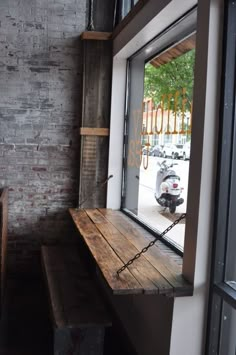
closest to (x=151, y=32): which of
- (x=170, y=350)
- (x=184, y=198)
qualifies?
(x=184, y=198)

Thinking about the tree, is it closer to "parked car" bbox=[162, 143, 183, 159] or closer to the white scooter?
"parked car" bbox=[162, 143, 183, 159]

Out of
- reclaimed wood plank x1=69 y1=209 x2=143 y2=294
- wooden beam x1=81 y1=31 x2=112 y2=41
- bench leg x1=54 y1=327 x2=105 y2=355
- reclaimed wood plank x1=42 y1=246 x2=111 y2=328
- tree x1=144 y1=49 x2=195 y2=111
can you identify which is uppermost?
wooden beam x1=81 y1=31 x2=112 y2=41

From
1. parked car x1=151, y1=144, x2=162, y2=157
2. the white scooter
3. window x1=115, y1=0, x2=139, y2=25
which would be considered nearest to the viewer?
the white scooter

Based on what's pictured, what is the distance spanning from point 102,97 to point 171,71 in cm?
121

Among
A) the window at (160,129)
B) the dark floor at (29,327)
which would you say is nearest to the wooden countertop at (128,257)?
the window at (160,129)

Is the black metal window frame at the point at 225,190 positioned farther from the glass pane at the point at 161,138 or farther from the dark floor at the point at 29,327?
the dark floor at the point at 29,327

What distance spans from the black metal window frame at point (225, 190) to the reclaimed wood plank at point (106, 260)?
1.26 feet

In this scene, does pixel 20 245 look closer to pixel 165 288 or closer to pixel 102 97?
pixel 102 97

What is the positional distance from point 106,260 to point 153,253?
13.5 inches

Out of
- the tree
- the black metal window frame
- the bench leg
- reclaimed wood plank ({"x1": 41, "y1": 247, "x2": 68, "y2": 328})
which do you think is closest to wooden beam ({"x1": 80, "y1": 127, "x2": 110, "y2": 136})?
the tree

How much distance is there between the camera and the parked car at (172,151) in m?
2.68

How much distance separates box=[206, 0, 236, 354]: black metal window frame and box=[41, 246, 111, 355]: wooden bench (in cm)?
70

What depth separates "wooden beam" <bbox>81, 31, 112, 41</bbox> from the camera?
3.85 meters

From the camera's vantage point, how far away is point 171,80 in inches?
113
